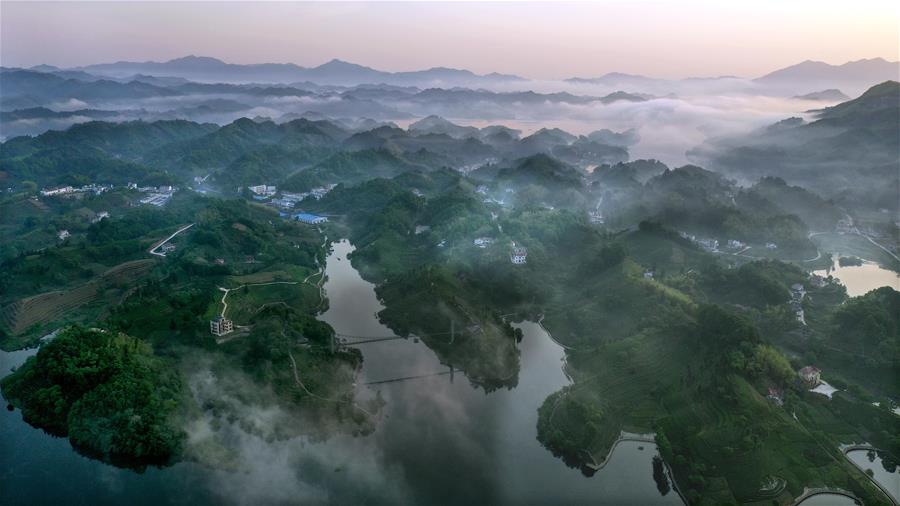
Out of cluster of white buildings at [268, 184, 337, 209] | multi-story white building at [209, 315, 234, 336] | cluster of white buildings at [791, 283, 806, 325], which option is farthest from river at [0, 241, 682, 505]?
cluster of white buildings at [268, 184, 337, 209]

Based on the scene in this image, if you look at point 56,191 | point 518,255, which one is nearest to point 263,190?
point 56,191

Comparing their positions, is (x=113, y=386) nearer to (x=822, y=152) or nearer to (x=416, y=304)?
(x=416, y=304)

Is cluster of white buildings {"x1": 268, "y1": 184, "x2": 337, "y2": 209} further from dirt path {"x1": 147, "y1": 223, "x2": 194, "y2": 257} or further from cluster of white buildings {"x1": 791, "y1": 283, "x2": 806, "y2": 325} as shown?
cluster of white buildings {"x1": 791, "y1": 283, "x2": 806, "y2": 325}

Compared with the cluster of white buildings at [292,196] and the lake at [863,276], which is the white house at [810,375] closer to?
the lake at [863,276]

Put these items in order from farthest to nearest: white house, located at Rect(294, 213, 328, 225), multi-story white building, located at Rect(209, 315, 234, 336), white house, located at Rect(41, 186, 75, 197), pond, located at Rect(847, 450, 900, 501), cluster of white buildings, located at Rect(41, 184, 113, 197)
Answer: cluster of white buildings, located at Rect(41, 184, 113, 197) → white house, located at Rect(41, 186, 75, 197) → white house, located at Rect(294, 213, 328, 225) → multi-story white building, located at Rect(209, 315, 234, 336) → pond, located at Rect(847, 450, 900, 501)

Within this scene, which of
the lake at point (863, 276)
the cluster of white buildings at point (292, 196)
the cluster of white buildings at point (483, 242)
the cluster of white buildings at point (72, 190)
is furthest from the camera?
the cluster of white buildings at point (292, 196)

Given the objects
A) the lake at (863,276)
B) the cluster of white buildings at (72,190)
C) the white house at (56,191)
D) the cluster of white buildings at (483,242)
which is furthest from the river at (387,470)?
the cluster of white buildings at (72,190)

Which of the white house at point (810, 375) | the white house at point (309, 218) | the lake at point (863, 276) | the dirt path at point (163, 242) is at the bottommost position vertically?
the lake at point (863, 276)

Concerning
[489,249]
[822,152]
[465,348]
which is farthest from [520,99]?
[465,348]
